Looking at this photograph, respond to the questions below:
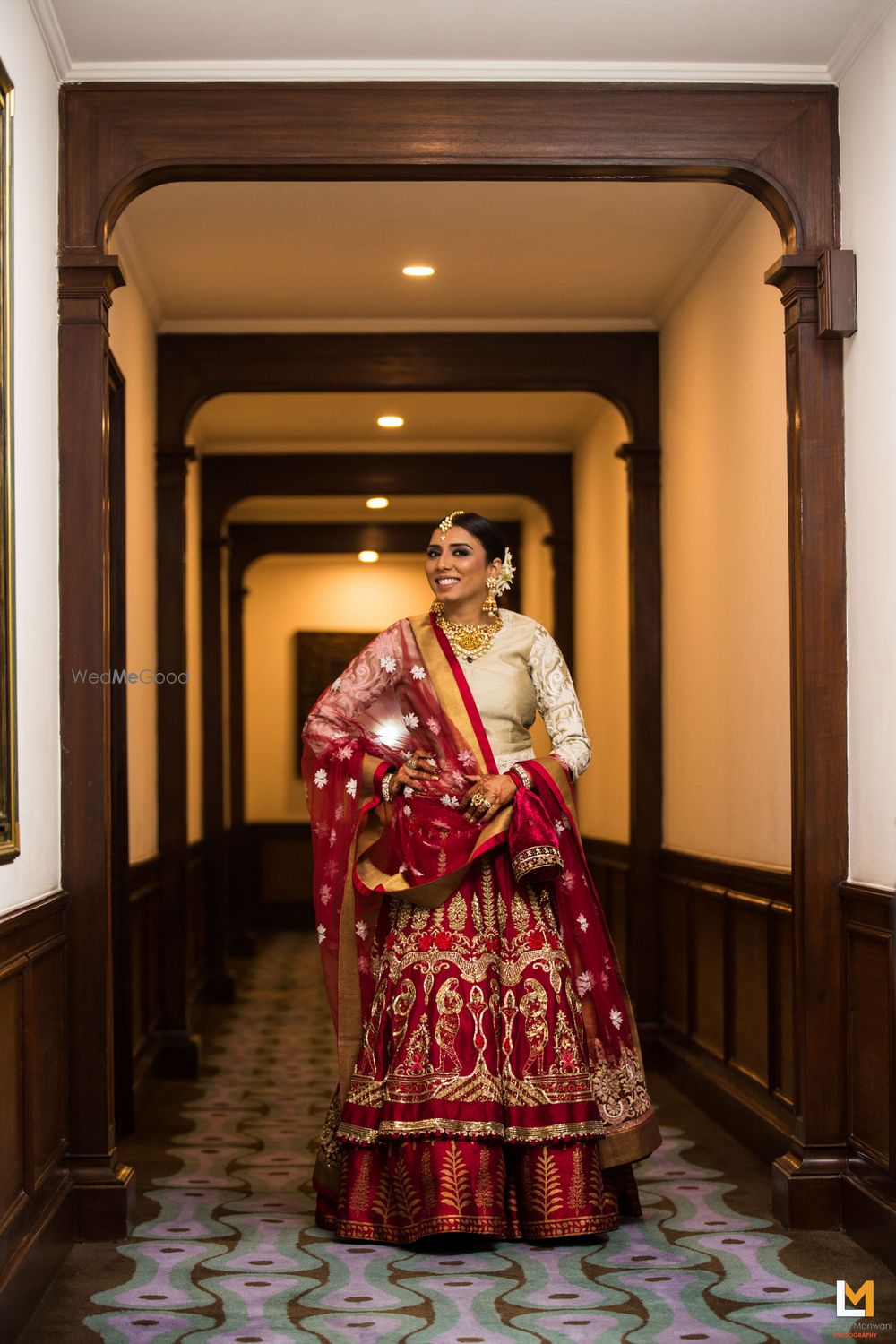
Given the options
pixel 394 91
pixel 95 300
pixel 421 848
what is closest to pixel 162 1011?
pixel 421 848

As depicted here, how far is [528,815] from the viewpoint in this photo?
397 centimetres

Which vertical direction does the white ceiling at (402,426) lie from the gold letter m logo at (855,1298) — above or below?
above

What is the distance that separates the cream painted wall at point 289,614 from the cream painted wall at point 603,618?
14.5 feet

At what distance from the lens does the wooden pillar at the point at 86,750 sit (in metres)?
4.03

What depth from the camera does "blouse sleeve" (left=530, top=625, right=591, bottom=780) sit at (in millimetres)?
4168

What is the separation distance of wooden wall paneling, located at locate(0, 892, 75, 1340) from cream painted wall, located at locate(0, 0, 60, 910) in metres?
0.10

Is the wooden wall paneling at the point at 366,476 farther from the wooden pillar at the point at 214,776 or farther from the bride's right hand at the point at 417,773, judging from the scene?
the bride's right hand at the point at 417,773

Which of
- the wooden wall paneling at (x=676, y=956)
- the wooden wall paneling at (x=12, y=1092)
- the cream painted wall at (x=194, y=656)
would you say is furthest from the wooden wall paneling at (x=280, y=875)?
the wooden wall paneling at (x=12, y=1092)

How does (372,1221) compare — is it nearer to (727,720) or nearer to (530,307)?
(727,720)

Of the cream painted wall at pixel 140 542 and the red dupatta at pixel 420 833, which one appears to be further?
the cream painted wall at pixel 140 542

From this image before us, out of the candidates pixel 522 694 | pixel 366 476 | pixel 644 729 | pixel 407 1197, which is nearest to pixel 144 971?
pixel 644 729

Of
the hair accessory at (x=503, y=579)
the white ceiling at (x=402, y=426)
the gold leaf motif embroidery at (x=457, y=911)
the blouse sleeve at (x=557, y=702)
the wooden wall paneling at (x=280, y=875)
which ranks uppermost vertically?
the white ceiling at (x=402, y=426)

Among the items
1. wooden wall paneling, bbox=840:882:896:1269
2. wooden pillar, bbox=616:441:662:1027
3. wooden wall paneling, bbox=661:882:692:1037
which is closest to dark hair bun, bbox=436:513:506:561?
wooden wall paneling, bbox=840:882:896:1269

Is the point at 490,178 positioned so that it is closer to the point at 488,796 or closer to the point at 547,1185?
the point at 488,796
